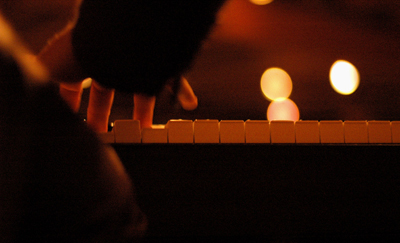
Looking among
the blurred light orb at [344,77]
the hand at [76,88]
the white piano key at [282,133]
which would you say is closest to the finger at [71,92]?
the hand at [76,88]

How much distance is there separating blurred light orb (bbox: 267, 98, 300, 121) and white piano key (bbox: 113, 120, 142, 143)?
0.59 meters

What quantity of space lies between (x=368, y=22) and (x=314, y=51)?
0.92 feet

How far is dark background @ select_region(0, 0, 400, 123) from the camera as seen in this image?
3.33 ft

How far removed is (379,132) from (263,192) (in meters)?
0.36

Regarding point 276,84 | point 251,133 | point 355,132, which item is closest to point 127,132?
point 251,133

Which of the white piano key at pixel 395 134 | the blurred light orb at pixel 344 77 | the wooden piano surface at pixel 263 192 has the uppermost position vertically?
the blurred light orb at pixel 344 77

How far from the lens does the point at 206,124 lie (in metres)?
0.61

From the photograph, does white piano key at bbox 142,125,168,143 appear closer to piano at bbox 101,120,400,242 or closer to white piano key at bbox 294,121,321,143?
piano at bbox 101,120,400,242

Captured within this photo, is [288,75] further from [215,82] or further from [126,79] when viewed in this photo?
[126,79]

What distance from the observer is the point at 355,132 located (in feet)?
2.11

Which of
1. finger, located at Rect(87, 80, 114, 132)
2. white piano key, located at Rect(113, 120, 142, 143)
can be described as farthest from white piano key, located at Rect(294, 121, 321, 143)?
finger, located at Rect(87, 80, 114, 132)

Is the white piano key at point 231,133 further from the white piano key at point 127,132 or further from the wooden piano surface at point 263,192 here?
the white piano key at point 127,132

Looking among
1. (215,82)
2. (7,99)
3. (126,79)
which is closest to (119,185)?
(7,99)

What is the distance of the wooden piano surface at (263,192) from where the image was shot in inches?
22.7
